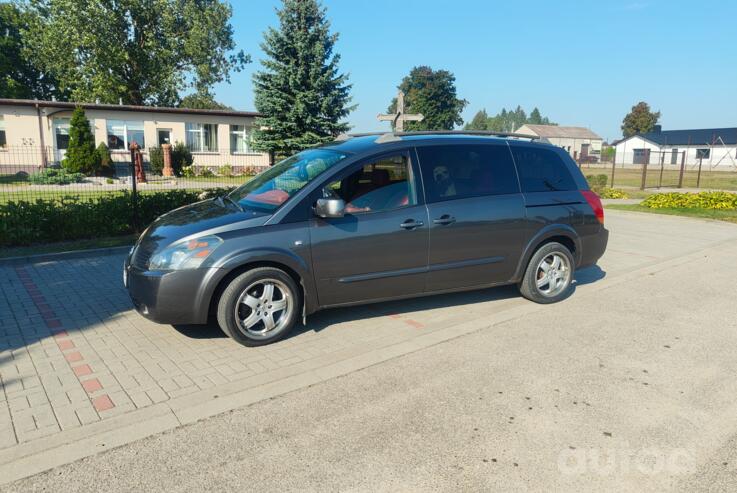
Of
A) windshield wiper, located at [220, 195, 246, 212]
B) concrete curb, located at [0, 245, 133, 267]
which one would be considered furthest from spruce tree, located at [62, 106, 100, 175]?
windshield wiper, located at [220, 195, 246, 212]

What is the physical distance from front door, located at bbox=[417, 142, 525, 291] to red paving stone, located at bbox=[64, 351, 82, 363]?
10.7 ft

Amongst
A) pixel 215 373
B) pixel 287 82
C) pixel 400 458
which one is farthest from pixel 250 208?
pixel 287 82

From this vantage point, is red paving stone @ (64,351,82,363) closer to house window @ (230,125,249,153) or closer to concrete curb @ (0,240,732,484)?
concrete curb @ (0,240,732,484)

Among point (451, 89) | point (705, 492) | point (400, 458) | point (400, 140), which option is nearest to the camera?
point (705, 492)

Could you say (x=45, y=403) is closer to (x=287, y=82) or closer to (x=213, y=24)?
(x=287, y=82)

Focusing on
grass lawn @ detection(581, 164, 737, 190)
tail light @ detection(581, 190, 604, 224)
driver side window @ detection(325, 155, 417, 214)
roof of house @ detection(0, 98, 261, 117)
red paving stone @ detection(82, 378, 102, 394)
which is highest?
roof of house @ detection(0, 98, 261, 117)

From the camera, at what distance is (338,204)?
462 centimetres

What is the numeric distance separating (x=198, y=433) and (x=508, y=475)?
1.92 meters

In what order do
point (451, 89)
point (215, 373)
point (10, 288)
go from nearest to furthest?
point (215, 373), point (10, 288), point (451, 89)

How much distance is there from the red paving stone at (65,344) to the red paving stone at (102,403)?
44.7 inches

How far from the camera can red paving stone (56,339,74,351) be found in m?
4.59

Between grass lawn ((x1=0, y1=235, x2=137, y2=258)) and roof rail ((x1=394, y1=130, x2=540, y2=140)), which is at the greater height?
roof rail ((x1=394, y1=130, x2=540, y2=140))

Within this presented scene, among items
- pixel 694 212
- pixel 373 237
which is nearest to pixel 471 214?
pixel 373 237

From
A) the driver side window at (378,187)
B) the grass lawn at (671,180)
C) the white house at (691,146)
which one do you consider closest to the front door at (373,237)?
the driver side window at (378,187)
